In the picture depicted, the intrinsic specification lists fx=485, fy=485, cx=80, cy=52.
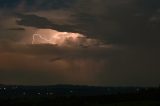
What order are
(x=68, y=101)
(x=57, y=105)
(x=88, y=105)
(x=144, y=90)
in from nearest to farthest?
(x=88, y=105) → (x=57, y=105) → (x=68, y=101) → (x=144, y=90)

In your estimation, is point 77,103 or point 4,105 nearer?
point 77,103

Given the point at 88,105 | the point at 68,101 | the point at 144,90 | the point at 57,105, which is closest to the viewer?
the point at 88,105

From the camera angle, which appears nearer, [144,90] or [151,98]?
[151,98]

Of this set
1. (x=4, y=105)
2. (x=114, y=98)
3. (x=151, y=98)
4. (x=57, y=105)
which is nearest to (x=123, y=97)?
(x=114, y=98)

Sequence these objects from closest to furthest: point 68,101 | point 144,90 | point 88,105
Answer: point 88,105, point 68,101, point 144,90

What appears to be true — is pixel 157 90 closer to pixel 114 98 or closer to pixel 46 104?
pixel 114 98

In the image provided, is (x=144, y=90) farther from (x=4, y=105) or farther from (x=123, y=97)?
(x=4, y=105)

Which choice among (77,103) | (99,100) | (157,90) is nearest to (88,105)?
(77,103)
